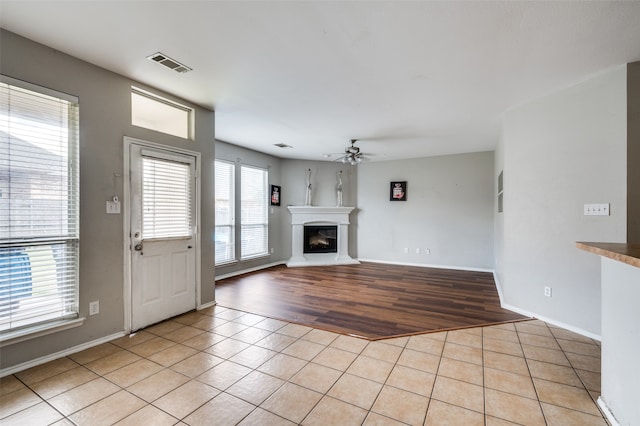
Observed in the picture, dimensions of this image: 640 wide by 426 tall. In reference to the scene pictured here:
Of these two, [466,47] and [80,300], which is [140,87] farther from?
[466,47]

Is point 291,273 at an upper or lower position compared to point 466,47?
lower

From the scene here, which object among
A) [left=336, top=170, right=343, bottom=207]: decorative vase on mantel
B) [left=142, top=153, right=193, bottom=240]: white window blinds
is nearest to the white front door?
[left=142, top=153, right=193, bottom=240]: white window blinds

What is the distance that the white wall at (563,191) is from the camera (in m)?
2.73

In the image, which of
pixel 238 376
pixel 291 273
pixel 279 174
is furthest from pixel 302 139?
pixel 238 376

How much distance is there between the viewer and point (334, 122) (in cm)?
427

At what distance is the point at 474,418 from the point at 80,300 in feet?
10.6

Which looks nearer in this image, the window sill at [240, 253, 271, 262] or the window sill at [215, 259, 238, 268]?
the window sill at [215, 259, 238, 268]

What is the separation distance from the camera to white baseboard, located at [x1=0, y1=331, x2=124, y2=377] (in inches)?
86.0

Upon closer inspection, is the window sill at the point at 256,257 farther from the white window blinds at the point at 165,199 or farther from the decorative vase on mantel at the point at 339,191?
the white window blinds at the point at 165,199

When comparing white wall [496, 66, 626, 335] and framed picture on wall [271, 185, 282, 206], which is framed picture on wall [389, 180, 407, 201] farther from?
white wall [496, 66, 626, 335]

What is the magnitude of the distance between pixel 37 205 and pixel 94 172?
0.49 meters

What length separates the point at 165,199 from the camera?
327cm

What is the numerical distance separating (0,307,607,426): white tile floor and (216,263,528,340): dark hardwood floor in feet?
1.19

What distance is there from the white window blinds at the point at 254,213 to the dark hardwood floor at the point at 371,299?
0.63m
